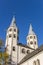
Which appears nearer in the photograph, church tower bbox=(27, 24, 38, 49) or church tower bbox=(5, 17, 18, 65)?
church tower bbox=(5, 17, 18, 65)

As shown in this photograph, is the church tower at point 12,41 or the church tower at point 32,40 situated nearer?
the church tower at point 12,41

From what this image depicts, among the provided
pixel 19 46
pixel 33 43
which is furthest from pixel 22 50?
pixel 33 43

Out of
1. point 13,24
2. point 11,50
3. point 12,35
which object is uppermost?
point 13,24

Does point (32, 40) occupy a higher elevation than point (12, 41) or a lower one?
higher

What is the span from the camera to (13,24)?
185 ft

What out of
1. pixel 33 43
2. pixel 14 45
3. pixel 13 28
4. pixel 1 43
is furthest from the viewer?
pixel 33 43

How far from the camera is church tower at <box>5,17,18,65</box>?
47969 millimetres

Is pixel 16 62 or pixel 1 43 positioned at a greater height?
pixel 1 43

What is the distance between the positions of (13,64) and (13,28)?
14110 millimetres

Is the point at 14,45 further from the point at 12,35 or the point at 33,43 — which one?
the point at 33,43

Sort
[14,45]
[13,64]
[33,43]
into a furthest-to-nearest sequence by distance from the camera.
Answer: [33,43] → [14,45] → [13,64]

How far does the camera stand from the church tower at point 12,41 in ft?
157

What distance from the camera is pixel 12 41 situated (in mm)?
50906

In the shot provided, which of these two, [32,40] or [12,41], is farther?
[32,40]
